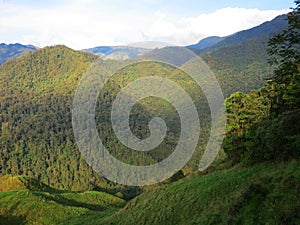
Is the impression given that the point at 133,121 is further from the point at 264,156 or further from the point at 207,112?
the point at 264,156

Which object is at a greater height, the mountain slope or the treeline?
the treeline

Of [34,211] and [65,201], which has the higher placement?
[34,211]

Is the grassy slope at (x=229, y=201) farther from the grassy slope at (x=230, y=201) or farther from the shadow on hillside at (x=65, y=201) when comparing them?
the shadow on hillside at (x=65, y=201)

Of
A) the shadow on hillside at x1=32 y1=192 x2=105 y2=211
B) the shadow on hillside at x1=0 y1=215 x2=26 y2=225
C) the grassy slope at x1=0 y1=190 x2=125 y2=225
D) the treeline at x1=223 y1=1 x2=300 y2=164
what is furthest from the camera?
the shadow on hillside at x1=32 y1=192 x2=105 y2=211

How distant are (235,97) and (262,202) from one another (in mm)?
22981

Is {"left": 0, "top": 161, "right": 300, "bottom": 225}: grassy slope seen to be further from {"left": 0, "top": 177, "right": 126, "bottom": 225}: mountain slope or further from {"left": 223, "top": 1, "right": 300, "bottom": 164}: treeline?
{"left": 0, "top": 177, "right": 126, "bottom": 225}: mountain slope

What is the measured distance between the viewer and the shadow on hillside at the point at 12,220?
3441cm

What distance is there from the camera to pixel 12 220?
34.9 m

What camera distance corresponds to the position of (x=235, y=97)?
34875mm

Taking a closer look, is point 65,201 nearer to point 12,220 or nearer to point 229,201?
point 12,220

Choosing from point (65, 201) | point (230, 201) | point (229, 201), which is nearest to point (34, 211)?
point (65, 201)

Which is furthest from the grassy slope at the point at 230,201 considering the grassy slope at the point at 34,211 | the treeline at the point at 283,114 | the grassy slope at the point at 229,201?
the grassy slope at the point at 34,211

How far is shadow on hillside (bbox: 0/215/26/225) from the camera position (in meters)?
34.4

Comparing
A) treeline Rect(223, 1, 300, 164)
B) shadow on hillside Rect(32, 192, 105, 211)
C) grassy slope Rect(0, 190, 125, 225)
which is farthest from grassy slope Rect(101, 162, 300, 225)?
shadow on hillside Rect(32, 192, 105, 211)
